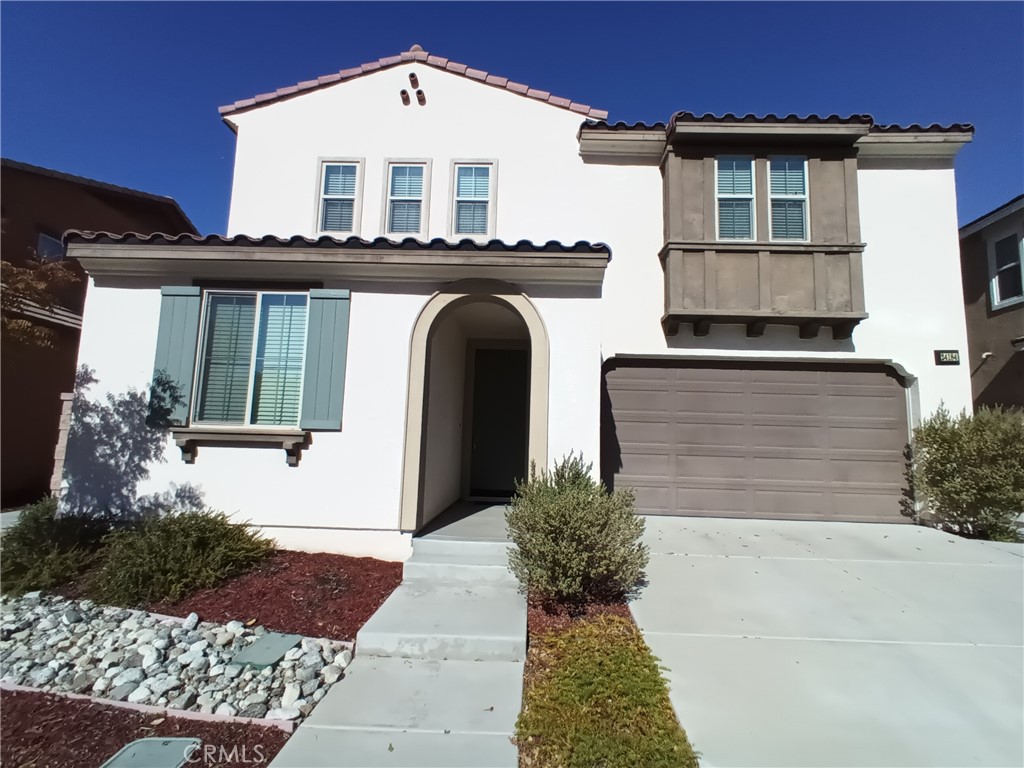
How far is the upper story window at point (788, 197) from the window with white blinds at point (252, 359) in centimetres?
724

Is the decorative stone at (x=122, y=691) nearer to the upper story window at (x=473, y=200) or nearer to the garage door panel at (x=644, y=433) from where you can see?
the garage door panel at (x=644, y=433)

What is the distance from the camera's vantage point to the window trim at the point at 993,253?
9.48 m

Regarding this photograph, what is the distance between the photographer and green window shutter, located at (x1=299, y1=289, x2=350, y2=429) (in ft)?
18.2

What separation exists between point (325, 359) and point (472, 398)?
10.2 feet

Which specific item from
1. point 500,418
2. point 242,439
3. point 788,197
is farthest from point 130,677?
point 788,197

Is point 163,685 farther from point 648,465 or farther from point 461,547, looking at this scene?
point 648,465

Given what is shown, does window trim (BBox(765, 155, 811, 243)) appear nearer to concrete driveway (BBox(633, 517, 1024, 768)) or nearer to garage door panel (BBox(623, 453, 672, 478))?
garage door panel (BBox(623, 453, 672, 478))

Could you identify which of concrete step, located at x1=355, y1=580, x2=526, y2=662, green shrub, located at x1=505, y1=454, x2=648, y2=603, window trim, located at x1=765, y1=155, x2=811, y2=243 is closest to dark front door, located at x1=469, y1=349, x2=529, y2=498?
green shrub, located at x1=505, y1=454, x2=648, y2=603

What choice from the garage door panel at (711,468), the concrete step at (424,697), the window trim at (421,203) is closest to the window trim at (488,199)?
the window trim at (421,203)

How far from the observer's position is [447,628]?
152 inches

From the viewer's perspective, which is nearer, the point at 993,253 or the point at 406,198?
the point at 406,198

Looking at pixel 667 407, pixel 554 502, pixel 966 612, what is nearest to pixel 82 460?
pixel 554 502

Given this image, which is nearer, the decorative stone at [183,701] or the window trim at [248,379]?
the decorative stone at [183,701]

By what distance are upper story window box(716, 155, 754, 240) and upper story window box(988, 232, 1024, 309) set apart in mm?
5909
